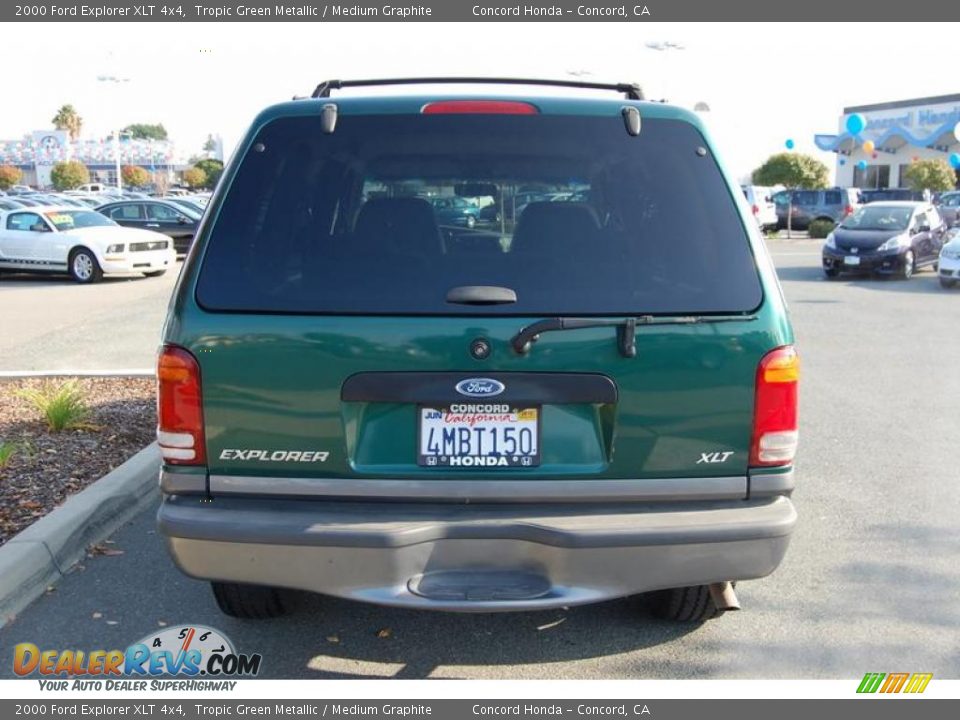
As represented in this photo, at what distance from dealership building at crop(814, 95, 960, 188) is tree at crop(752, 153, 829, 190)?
1102 cm

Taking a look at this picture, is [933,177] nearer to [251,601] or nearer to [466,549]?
[251,601]

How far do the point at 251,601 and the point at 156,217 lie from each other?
21368mm

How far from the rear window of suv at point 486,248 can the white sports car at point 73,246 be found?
54.6 feet

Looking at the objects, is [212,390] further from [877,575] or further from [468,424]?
[877,575]

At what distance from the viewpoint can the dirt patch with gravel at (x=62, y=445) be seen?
5.30 metres

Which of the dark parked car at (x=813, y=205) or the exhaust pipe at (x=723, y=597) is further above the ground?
the dark parked car at (x=813, y=205)

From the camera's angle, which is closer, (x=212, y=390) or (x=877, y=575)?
(x=212, y=390)

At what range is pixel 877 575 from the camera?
455cm

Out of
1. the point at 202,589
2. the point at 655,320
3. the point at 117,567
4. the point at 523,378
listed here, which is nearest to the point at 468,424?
the point at 523,378

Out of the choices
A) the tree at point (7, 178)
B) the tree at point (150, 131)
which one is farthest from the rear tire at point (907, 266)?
the tree at point (150, 131)

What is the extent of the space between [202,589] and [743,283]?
2.77 m

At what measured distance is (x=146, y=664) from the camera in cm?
372

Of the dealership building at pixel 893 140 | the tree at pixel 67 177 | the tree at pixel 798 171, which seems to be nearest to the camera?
the tree at pixel 798 171

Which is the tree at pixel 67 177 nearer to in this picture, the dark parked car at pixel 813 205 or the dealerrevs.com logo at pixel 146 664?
the dark parked car at pixel 813 205
